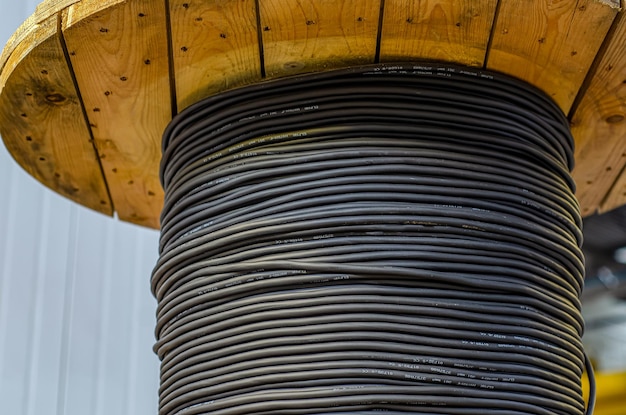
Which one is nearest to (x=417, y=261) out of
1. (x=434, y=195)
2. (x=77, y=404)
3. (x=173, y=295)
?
(x=434, y=195)

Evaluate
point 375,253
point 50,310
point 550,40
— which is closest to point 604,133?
point 550,40

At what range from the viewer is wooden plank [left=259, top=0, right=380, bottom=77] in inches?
43.5

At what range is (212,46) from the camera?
3.90 feet

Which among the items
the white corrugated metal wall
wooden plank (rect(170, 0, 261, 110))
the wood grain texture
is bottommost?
wooden plank (rect(170, 0, 261, 110))

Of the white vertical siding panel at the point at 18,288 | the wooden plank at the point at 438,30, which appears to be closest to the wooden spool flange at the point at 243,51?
the wooden plank at the point at 438,30

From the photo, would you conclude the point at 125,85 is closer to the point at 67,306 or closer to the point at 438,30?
the point at 438,30

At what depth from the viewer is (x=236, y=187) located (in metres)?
1.22

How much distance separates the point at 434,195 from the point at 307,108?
207 mm

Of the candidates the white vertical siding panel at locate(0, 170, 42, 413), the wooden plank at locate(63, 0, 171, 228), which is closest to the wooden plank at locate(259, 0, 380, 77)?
the wooden plank at locate(63, 0, 171, 228)

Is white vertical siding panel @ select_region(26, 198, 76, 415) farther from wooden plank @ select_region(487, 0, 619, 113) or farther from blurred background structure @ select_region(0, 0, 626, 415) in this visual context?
wooden plank @ select_region(487, 0, 619, 113)

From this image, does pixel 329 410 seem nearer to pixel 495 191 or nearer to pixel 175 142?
pixel 495 191

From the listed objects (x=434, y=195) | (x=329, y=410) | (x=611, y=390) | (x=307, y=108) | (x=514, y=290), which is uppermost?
(x=611, y=390)

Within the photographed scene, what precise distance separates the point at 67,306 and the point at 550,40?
4.26 feet

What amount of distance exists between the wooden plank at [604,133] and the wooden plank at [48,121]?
2.41 ft
